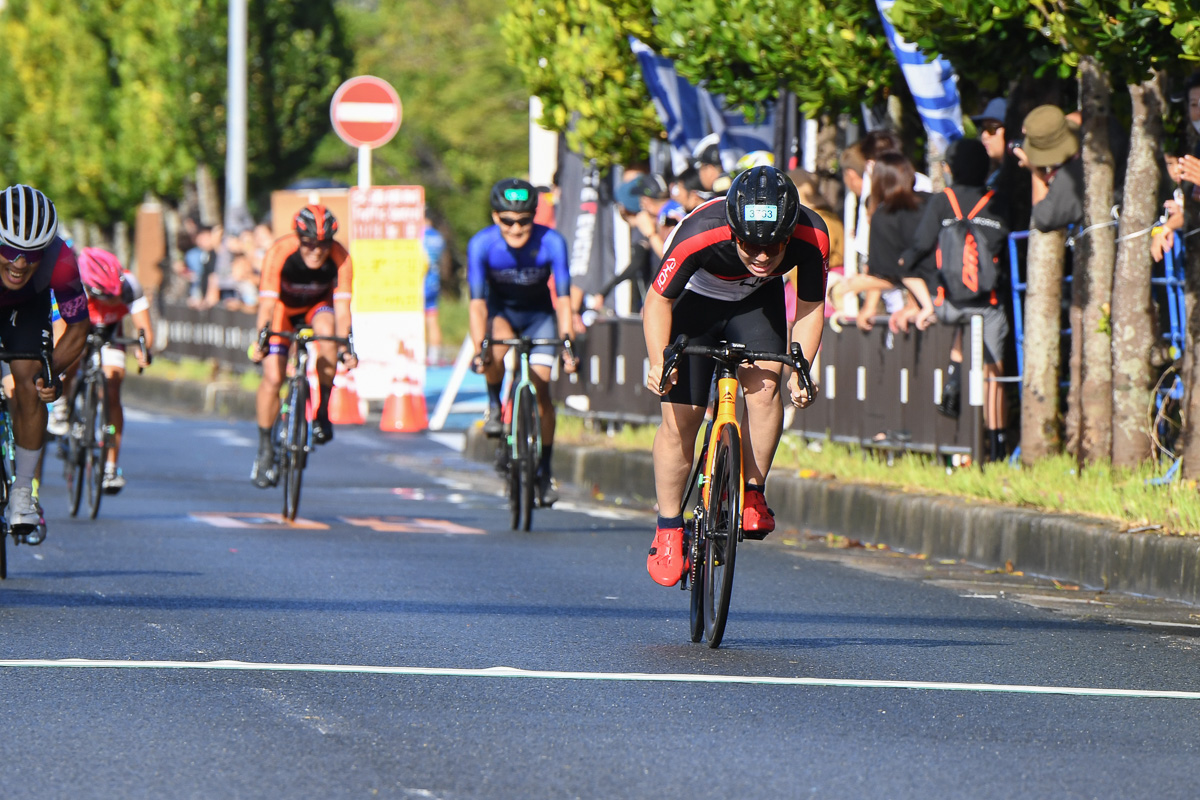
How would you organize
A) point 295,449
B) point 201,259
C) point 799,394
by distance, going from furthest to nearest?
1. point 201,259
2. point 295,449
3. point 799,394

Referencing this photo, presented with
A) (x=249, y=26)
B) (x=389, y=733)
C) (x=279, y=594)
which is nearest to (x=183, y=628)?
(x=279, y=594)

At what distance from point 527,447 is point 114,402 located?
116 inches

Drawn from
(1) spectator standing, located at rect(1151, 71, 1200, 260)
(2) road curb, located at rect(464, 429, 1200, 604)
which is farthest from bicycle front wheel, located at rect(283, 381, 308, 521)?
(1) spectator standing, located at rect(1151, 71, 1200, 260)

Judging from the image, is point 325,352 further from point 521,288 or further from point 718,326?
point 718,326

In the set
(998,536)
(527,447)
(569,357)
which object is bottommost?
(998,536)

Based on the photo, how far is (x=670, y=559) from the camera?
862 centimetres

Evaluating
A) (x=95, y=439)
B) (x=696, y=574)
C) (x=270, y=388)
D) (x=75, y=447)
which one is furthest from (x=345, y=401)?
(x=696, y=574)

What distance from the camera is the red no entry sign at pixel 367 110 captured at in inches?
839

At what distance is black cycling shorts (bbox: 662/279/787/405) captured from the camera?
8789mm

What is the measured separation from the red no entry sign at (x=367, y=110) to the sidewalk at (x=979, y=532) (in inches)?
217

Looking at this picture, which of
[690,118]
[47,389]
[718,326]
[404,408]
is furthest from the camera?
[404,408]

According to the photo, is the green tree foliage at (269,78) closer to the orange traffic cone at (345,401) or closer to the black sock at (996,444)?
the orange traffic cone at (345,401)

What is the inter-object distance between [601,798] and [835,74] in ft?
32.4

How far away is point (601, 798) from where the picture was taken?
19.1ft
